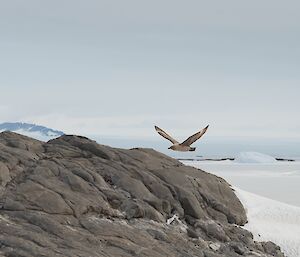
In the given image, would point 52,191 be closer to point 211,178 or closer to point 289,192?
point 211,178

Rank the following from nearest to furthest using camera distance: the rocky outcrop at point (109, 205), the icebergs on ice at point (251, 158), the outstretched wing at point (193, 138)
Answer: the outstretched wing at point (193, 138) < the rocky outcrop at point (109, 205) < the icebergs on ice at point (251, 158)

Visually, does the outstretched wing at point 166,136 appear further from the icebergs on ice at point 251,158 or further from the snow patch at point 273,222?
the icebergs on ice at point 251,158

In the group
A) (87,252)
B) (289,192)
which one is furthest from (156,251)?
(289,192)

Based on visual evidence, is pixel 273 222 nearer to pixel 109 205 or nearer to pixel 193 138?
pixel 109 205

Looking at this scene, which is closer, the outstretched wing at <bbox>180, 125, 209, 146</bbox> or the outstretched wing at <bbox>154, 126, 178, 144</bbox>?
the outstretched wing at <bbox>180, 125, 209, 146</bbox>

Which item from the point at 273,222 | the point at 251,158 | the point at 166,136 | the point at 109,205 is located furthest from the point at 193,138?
the point at 251,158

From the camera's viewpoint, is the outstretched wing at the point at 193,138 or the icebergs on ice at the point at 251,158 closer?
the outstretched wing at the point at 193,138

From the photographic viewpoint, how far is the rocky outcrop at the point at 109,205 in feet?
67.8

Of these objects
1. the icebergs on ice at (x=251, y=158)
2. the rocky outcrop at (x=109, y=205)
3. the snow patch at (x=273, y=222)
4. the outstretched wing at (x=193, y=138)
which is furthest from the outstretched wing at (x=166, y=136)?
the icebergs on ice at (x=251, y=158)

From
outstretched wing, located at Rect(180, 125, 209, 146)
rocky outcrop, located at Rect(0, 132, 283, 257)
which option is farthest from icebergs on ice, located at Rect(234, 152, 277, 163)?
outstretched wing, located at Rect(180, 125, 209, 146)

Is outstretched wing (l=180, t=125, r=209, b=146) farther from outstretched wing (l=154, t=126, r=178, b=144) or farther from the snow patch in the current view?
the snow patch

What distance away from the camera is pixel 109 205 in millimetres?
25000

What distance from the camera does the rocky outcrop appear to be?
20672 mm

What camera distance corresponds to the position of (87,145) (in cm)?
3102
